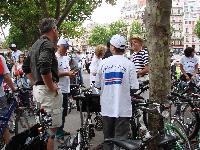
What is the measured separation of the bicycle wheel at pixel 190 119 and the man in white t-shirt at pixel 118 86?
199 centimetres

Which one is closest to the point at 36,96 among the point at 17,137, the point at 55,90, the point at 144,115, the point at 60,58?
the point at 55,90

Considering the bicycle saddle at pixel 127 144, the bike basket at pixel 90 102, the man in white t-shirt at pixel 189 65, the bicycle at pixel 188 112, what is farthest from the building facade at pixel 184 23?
the bicycle saddle at pixel 127 144

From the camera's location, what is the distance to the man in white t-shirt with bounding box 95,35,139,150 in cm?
589

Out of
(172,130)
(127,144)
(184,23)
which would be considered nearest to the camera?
(127,144)

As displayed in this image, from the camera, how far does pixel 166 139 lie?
512 centimetres

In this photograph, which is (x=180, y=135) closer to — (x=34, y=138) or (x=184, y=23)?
(x=34, y=138)

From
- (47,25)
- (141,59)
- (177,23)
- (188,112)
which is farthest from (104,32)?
(47,25)

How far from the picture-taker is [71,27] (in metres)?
46.6

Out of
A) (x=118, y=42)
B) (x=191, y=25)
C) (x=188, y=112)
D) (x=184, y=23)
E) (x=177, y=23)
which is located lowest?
(x=188, y=112)

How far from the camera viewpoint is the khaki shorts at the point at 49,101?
630cm

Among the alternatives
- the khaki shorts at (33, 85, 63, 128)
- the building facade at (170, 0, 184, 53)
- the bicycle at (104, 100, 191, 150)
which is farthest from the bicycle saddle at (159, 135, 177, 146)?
the building facade at (170, 0, 184, 53)

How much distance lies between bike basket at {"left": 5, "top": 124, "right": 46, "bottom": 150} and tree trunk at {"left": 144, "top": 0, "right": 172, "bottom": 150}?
1.65 metres

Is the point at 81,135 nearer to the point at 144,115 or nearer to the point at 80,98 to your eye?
the point at 80,98

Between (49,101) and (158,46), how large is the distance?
1721mm
